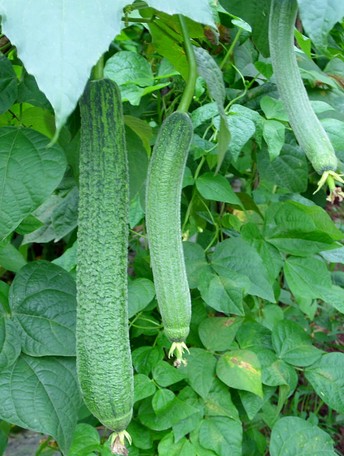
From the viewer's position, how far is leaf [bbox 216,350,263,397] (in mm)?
1233

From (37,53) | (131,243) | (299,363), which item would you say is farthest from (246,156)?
(37,53)

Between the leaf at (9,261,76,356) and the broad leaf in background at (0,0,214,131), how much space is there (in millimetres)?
602

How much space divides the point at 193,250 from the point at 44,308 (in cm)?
36

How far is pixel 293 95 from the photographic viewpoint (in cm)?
66

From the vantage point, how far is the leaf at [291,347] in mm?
1351

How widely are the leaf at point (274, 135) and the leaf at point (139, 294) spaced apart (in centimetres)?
34

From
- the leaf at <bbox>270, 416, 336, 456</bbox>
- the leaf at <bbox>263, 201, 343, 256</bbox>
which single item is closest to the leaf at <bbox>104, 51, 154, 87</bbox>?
the leaf at <bbox>263, 201, 343, 256</bbox>

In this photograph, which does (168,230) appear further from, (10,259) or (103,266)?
(10,259)

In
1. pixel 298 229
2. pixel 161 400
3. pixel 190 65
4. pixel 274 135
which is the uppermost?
→ pixel 190 65

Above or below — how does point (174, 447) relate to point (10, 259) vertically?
below

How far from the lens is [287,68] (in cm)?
67

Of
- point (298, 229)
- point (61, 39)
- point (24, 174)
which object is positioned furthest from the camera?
point (298, 229)

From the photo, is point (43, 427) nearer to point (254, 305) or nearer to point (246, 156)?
point (254, 305)

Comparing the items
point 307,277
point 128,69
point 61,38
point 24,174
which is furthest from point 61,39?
Answer: point 307,277
